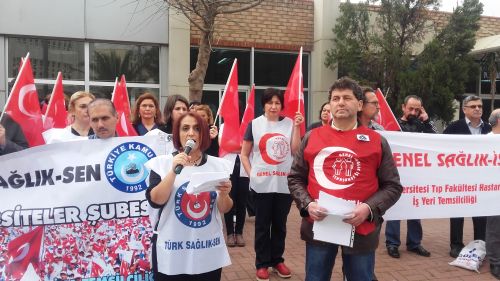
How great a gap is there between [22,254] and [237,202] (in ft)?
11.1

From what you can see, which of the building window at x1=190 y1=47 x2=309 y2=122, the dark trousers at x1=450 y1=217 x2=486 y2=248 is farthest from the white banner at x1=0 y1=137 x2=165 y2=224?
the building window at x1=190 y1=47 x2=309 y2=122

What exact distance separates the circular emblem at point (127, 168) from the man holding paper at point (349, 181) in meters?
1.25

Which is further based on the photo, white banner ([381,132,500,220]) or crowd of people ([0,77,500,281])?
white banner ([381,132,500,220])

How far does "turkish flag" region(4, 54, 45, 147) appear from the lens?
4109 millimetres

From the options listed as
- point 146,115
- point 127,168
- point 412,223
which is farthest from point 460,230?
point 127,168

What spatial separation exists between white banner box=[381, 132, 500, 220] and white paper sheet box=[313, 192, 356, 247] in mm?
2019

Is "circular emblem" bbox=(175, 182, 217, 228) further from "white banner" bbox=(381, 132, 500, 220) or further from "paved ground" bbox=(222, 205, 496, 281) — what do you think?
"white banner" bbox=(381, 132, 500, 220)

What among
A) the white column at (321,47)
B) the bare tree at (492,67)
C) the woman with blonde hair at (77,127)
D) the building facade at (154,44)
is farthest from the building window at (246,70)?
the woman with blonde hair at (77,127)

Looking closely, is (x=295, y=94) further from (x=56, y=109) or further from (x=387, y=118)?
(x=56, y=109)

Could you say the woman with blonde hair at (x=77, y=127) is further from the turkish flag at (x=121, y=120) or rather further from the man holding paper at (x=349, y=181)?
the man holding paper at (x=349, y=181)

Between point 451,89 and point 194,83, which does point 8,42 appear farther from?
point 451,89

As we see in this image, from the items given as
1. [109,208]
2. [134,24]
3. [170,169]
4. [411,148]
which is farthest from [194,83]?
[170,169]

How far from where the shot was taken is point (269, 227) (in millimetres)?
4918

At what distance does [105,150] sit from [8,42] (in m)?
8.85
